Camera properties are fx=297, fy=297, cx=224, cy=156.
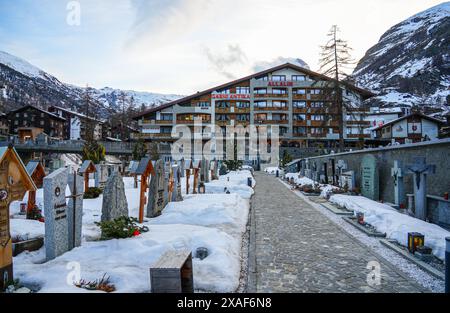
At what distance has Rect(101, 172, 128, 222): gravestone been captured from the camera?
28.1 feet

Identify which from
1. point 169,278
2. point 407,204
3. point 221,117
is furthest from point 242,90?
point 169,278

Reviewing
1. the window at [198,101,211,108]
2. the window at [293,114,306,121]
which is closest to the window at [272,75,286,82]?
the window at [293,114,306,121]

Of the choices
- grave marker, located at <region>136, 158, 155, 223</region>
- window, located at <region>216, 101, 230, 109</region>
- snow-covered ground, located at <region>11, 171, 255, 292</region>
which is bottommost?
snow-covered ground, located at <region>11, 171, 255, 292</region>

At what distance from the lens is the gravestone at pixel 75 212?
717cm

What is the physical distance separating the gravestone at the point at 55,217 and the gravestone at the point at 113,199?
155 centimetres

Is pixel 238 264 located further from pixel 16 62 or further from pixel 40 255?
pixel 16 62

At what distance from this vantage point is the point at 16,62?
183 m

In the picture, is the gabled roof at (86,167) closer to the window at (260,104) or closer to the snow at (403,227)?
the snow at (403,227)

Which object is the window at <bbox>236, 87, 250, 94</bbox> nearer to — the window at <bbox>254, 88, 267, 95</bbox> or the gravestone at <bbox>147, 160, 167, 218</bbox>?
the window at <bbox>254, 88, 267, 95</bbox>

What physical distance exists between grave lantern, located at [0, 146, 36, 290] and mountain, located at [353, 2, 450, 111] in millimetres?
112554

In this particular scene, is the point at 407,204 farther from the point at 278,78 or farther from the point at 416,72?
the point at 416,72

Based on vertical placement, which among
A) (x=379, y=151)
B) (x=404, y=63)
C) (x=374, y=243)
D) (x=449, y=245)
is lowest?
(x=374, y=243)
